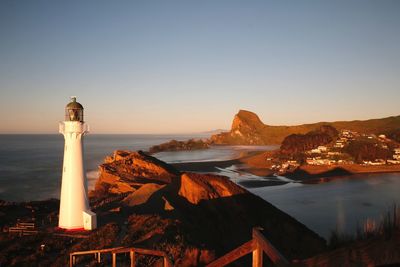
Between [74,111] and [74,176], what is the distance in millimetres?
2459

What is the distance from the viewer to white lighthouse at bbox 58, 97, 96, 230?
1355 cm

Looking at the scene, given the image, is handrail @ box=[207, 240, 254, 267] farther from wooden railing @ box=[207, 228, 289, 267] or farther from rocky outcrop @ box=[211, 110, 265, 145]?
rocky outcrop @ box=[211, 110, 265, 145]

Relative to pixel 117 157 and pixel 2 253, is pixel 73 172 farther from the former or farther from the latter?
pixel 117 157

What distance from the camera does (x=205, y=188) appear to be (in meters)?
18.2

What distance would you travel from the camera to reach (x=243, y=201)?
685 inches

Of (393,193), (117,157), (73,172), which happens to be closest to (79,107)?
(73,172)

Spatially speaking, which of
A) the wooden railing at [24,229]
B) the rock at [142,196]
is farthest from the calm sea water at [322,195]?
the wooden railing at [24,229]

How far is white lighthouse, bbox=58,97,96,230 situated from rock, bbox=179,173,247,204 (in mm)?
5947

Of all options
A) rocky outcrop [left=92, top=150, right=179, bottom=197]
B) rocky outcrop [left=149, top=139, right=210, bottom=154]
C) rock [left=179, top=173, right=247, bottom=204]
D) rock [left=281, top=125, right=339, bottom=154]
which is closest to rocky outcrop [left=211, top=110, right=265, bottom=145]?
rocky outcrop [left=149, top=139, right=210, bottom=154]

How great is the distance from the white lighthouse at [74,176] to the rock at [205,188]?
5.95m

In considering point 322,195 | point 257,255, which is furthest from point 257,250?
point 322,195

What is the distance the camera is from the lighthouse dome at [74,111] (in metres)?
13.7

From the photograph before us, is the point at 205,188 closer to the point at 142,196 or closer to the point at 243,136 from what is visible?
the point at 142,196

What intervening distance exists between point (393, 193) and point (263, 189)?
13.6 metres
